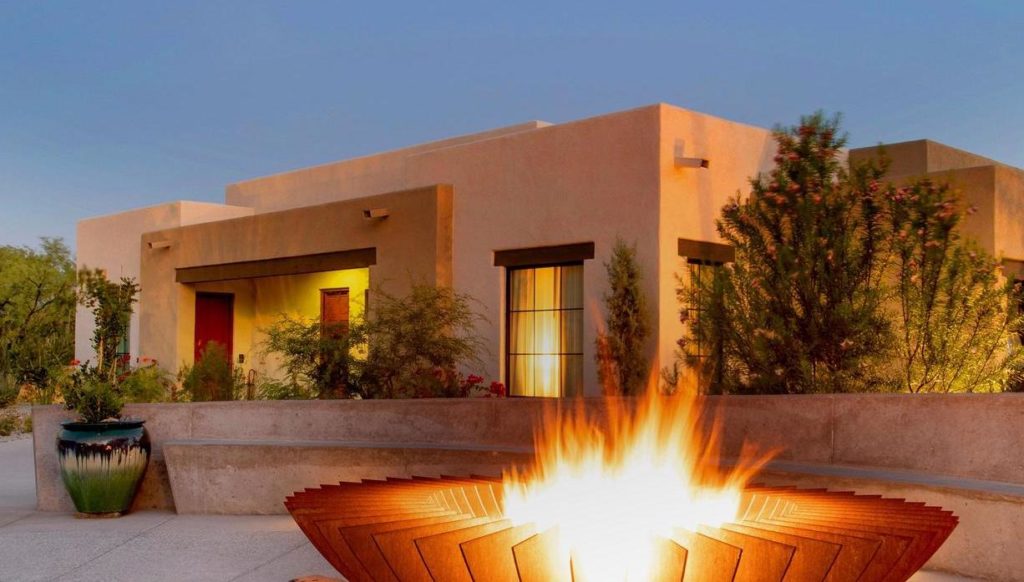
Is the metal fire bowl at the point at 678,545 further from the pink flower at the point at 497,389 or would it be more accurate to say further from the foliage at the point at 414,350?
the pink flower at the point at 497,389

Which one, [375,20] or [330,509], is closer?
[330,509]

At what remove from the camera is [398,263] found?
1505 cm

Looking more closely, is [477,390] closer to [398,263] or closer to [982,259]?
[398,263]

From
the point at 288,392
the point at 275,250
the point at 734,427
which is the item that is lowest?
the point at 288,392

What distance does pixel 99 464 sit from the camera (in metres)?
8.09

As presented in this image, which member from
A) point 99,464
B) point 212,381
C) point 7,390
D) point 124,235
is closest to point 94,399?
point 99,464

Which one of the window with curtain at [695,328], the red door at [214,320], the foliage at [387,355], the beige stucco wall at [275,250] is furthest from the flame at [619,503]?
the red door at [214,320]

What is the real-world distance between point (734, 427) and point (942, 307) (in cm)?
271

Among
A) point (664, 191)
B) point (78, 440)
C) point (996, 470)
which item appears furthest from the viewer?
point (664, 191)

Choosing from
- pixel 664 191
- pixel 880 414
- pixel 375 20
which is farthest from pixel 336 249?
pixel 375 20

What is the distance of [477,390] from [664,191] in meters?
3.73

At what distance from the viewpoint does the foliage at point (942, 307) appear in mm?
8156

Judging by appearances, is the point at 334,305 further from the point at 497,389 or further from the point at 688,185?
the point at 688,185

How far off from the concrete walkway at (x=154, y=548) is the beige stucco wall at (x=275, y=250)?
6957 millimetres
